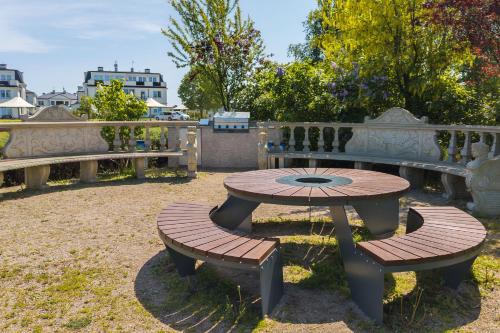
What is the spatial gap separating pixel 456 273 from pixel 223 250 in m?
2.16

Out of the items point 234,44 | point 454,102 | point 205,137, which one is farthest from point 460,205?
point 234,44

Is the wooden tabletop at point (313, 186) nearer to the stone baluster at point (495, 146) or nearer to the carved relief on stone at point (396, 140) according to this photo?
the stone baluster at point (495, 146)

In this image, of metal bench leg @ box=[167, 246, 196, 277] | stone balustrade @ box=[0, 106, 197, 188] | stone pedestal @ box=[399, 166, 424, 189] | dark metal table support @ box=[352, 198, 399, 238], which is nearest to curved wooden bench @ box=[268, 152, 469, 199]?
stone pedestal @ box=[399, 166, 424, 189]

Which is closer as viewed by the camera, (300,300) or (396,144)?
(300,300)

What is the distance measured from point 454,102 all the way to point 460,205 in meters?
3.52

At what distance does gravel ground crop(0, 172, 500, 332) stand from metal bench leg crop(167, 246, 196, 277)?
0.45 m

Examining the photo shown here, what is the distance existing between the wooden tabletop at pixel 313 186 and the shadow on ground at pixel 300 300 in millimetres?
808

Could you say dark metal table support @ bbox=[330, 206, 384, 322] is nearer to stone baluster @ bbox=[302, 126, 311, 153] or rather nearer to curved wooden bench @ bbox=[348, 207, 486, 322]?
curved wooden bench @ bbox=[348, 207, 486, 322]

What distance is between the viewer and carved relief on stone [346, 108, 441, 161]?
26.7ft

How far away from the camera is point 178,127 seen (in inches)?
442

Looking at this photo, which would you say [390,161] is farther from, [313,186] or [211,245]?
[211,245]

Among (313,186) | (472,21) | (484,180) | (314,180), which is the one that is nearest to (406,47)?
(472,21)

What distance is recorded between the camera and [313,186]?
4523 mm

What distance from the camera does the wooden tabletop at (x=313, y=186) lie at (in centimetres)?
401
